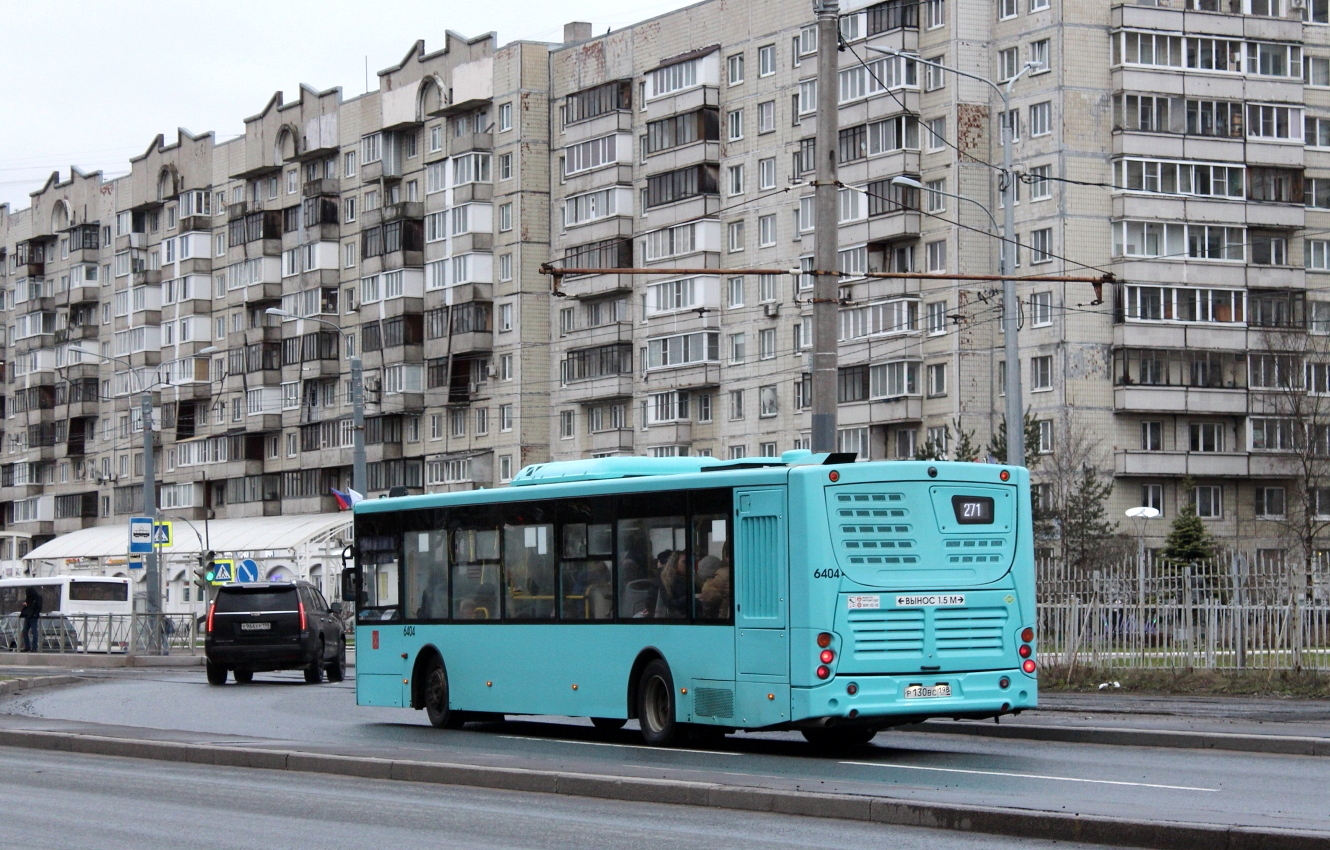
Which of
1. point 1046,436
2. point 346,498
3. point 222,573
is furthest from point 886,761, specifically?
point 1046,436

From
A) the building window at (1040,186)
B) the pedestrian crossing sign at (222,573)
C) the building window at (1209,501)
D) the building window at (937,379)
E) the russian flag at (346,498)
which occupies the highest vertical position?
the building window at (1040,186)

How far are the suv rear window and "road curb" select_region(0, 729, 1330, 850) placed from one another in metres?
14.8

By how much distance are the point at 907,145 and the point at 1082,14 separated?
7.22 m

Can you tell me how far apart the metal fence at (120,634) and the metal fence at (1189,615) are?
24.4 meters

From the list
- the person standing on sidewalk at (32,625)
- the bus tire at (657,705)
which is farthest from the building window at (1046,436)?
the bus tire at (657,705)

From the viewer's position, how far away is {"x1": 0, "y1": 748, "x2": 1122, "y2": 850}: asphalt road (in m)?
11.6

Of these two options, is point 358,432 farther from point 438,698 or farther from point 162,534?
point 438,698

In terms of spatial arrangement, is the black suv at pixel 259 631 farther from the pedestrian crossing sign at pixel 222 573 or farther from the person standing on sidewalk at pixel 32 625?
the person standing on sidewalk at pixel 32 625

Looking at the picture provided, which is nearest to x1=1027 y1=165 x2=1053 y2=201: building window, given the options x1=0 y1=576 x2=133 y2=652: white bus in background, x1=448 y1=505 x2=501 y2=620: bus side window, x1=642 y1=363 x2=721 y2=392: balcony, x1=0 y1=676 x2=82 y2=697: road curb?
x1=642 y1=363 x2=721 y2=392: balcony

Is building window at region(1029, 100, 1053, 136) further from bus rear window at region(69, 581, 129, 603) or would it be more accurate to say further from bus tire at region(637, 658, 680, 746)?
bus tire at region(637, 658, 680, 746)

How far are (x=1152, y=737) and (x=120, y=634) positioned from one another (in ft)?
112

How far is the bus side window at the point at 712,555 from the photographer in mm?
17781

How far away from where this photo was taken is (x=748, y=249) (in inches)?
2958

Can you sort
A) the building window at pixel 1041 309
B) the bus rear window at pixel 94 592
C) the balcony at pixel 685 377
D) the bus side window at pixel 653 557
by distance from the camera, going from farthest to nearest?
the balcony at pixel 685 377 < the bus rear window at pixel 94 592 < the building window at pixel 1041 309 < the bus side window at pixel 653 557
